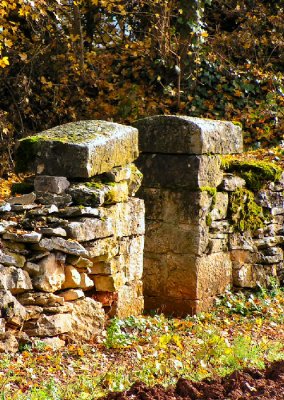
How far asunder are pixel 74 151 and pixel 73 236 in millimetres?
685

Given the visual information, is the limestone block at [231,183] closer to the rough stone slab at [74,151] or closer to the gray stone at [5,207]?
the rough stone slab at [74,151]

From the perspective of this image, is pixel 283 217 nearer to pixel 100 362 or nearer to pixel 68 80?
pixel 100 362

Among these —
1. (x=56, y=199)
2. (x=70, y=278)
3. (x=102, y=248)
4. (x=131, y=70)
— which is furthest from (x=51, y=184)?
(x=131, y=70)

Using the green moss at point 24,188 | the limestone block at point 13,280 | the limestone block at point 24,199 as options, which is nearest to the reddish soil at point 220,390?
the limestone block at point 13,280

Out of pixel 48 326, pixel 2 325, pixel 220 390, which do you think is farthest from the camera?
pixel 48 326

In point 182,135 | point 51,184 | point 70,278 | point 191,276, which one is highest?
point 182,135

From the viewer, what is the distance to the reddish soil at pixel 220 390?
4.07m

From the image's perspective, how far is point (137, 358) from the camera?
5.76 metres

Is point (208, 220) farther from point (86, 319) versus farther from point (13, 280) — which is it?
point (13, 280)

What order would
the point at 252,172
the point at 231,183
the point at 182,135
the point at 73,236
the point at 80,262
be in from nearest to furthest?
the point at 73,236
the point at 80,262
the point at 182,135
the point at 231,183
the point at 252,172

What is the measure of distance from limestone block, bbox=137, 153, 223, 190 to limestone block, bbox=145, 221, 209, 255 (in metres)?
0.40

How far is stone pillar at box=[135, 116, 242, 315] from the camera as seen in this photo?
7.75 m

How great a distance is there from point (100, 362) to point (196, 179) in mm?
2525

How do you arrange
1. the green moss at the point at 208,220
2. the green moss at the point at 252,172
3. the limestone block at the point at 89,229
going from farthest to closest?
the green moss at the point at 252,172 < the green moss at the point at 208,220 < the limestone block at the point at 89,229
